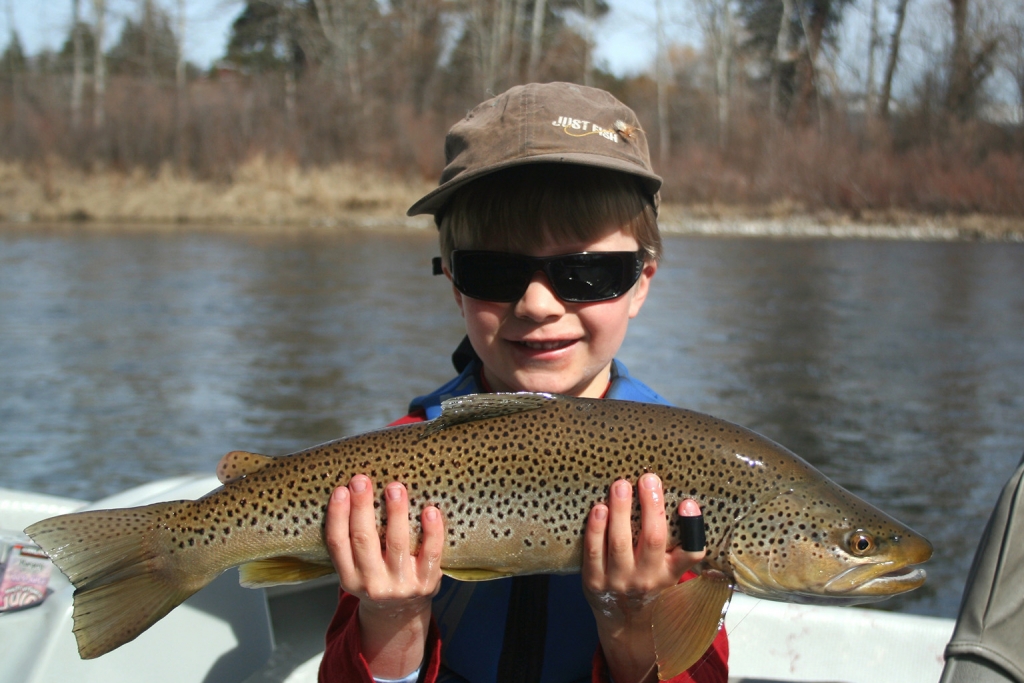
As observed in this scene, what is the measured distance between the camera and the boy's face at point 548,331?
9.14 feet

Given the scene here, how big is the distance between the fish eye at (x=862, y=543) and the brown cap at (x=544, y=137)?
117 cm

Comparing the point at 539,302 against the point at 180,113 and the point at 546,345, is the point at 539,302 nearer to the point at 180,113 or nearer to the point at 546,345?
the point at 546,345

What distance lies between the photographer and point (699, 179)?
1334 inches

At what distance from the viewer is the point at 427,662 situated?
2580mm

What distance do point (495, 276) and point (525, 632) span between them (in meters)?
1.03

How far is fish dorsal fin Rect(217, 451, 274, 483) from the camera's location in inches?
96.9

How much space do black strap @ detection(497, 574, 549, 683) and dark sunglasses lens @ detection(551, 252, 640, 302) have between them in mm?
836

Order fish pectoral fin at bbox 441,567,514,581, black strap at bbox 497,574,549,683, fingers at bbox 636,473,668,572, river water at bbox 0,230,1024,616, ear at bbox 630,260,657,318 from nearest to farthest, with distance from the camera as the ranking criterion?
1. fingers at bbox 636,473,668,572
2. fish pectoral fin at bbox 441,567,514,581
3. black strap at bbox 497,574,549,683
4. ear at bbox 630,260,657,318
5. river water at bbox 0,230,1024,616

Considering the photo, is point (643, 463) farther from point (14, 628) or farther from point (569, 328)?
point (14, 628)

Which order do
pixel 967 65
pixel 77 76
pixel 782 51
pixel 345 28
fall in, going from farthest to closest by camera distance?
pixel 782 51
pixel 345 28
pixel 77 76
pixel 967 65

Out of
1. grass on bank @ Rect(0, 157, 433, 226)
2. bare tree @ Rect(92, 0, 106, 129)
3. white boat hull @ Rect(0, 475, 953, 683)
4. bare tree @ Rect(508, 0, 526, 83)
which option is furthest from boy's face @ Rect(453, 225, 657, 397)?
bare tree @ Rect(508, 0, 526, 83)

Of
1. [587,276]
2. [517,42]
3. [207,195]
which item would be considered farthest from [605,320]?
[517,42]

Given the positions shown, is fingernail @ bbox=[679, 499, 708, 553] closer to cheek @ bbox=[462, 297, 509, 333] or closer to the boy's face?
the boy's face

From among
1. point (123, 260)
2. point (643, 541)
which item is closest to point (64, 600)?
point (643, 541)
